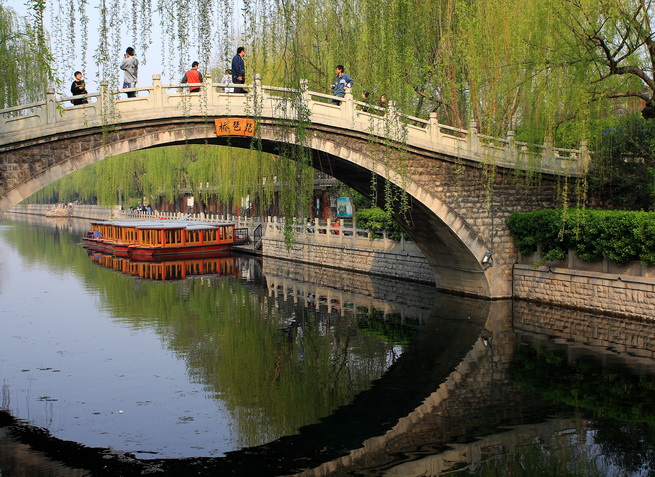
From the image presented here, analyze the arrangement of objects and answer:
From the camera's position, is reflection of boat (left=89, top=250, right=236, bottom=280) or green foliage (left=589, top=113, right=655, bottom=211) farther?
reflection of boat (left=89, top=250, right=236, bottom=280)

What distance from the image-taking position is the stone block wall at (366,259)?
58.7ft

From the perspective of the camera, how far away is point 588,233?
12836mm

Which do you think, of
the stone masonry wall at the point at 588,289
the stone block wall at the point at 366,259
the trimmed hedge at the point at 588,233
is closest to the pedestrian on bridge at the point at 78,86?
the stone block wall at the point at 366,259

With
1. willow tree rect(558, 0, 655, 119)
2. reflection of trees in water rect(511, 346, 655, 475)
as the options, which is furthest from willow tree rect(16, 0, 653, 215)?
reflection of trees in water rect(511, 346, 655, 475)

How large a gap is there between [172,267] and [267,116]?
13.0m

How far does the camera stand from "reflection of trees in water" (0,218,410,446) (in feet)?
27.7

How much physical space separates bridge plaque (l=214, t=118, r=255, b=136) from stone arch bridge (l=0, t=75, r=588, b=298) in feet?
0.06

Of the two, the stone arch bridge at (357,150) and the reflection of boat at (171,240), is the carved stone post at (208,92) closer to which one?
the stone arch bridge at (357,150)

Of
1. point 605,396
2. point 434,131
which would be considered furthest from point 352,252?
point 605,396

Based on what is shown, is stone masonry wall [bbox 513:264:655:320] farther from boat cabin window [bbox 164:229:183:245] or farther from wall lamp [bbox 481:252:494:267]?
boat cabin window [bbox 164:229:183:245]

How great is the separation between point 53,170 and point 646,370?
9.14m

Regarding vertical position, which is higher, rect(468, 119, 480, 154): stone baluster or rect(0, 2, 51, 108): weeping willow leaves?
rect(0, 2, 51, 108): weeping willow leaves

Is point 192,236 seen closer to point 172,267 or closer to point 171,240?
point 171,240

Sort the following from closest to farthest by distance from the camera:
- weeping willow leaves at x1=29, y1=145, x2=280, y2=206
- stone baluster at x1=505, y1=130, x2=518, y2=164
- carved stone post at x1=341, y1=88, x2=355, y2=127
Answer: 1. carved stone post at x1=341, y1=88, x2=355, y2=127
2. stone baluster at x1=505, y1=130, x2=518, y2=164
3. weeping willow leaves at x1=29, y1=145, x2=280, y2=206
